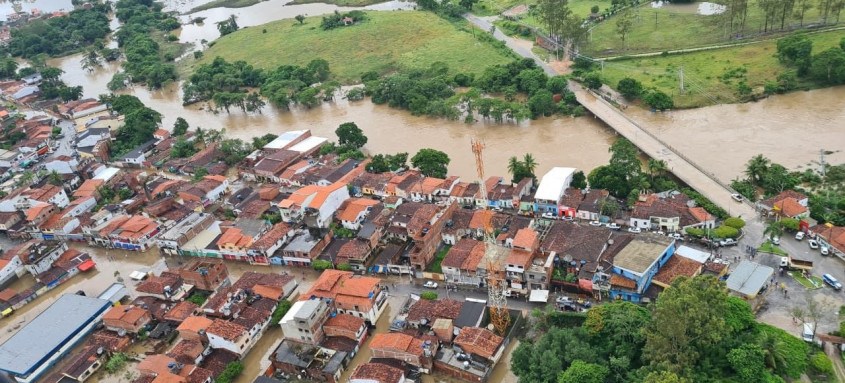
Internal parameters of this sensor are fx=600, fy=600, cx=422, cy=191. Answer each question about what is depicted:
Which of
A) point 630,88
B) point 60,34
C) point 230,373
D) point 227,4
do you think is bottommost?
point 230,373

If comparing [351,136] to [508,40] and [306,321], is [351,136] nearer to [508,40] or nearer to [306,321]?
[306,321]

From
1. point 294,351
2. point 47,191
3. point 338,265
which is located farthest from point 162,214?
point 294,351

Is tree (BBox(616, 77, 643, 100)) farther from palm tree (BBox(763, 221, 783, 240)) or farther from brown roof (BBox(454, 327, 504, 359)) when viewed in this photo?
brown roof (BBox(454, 327, 504, 359))

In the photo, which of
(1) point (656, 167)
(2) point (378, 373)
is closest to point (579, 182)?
(1) point (656, 167)

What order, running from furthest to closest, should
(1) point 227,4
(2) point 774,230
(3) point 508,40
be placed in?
(1) point 227,4, (3) point 508,40, (2) point 774,230

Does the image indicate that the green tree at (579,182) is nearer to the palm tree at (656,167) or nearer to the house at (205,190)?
the palm tree at (656,167)

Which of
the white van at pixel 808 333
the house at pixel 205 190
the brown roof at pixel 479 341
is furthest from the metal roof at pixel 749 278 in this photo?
the house at pixel 205 190
